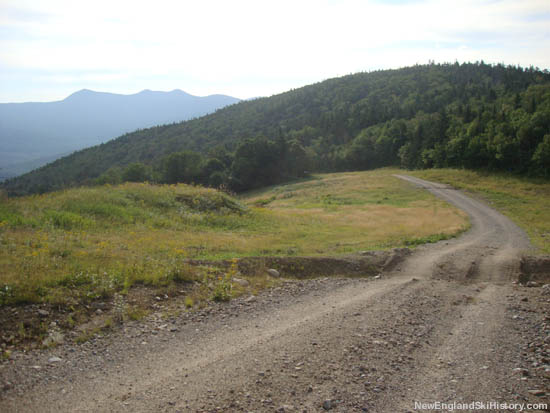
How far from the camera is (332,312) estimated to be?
8.00 m

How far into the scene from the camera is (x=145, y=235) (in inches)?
579

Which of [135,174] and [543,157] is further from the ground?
[135,174]

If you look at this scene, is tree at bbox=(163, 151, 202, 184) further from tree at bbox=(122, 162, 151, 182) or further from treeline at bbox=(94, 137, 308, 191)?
tree at bbox=(122, 162, 151, 182)

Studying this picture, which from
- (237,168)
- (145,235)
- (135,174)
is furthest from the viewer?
(237,168)

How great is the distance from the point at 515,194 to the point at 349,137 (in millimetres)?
94588

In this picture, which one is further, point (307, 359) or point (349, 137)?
point (349, 137)

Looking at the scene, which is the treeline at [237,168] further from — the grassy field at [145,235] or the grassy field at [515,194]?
the grassy field at [145,235]

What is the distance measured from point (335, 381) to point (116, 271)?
20.8 ft

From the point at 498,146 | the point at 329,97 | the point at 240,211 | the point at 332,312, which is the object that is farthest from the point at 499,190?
the point at 329,97

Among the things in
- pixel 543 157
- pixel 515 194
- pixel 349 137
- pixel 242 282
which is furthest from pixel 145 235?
pixel 349 137

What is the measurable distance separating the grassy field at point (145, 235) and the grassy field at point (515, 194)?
14.8 ft

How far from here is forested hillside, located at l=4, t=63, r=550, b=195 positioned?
5823cm

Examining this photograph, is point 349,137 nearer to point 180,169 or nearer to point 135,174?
point 180,169

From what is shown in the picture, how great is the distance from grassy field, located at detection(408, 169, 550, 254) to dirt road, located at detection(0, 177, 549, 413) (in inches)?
421
